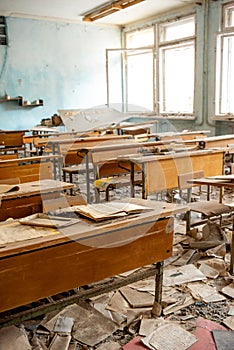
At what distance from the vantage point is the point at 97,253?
6.04 feet

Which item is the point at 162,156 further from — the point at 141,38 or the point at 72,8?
the point at 141,38

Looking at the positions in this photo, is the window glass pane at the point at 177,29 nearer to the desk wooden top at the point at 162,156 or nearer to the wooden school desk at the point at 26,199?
the desk wooden top at the point at 162,156

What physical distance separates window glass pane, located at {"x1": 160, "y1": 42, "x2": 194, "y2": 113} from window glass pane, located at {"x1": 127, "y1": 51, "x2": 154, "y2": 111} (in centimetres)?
45

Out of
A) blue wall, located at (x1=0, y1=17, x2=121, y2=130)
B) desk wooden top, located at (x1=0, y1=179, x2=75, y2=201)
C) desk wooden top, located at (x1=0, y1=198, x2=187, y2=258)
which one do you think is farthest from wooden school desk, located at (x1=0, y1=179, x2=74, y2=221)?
blue wall, located at (x1=0, y1=17, x2=121, y2=130)

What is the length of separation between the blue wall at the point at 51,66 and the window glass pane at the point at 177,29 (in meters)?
1.69

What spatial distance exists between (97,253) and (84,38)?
8.40m

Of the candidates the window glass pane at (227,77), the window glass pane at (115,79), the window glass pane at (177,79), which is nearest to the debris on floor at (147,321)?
the window glass pane at (227,77)

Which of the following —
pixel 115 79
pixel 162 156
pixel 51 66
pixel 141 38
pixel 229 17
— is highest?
pixel 141 38

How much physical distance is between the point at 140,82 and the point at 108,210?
800 cm

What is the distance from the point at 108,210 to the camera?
1.95 meters

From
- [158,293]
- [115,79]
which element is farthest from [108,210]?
[115,79]

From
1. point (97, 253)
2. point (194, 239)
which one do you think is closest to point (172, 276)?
point (194, 239)

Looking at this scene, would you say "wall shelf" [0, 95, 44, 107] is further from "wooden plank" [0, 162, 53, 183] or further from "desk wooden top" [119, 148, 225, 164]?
"desk wooden top" [119, 148, 225, 164]

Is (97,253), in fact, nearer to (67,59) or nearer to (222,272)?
(222,272)
